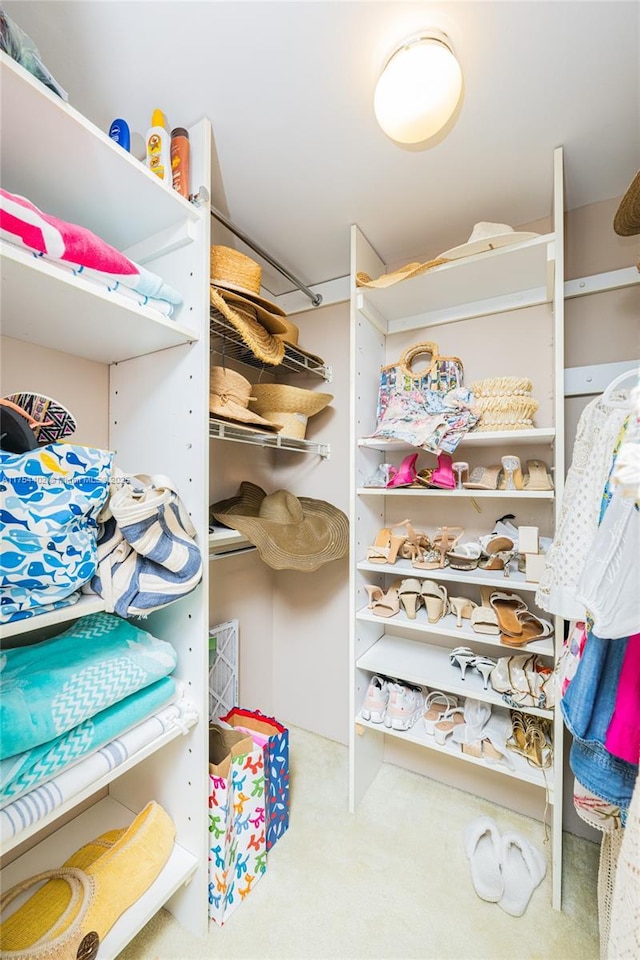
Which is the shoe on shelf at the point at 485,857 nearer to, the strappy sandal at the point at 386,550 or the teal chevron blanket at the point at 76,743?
the strappy sandal at the point at 386,550

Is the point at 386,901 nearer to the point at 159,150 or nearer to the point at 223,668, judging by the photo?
the point at 223,668

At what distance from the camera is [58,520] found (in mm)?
693

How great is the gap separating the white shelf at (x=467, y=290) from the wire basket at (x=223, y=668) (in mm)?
1380

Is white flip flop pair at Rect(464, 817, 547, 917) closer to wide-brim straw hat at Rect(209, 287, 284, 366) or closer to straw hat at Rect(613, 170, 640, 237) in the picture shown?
wide-brim straw hat at Rect(209, 287, 284, 366)

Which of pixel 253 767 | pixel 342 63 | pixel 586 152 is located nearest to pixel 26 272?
pixel 342 63

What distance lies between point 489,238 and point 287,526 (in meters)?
1.12

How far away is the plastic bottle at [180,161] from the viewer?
1.00 metres

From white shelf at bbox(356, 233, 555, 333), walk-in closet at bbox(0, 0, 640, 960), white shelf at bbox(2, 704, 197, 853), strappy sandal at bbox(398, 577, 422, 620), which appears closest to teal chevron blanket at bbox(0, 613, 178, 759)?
walk-in closet at bbox(0, 0, 640, 960)

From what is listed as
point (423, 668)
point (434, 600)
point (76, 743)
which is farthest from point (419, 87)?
point (423, 668)

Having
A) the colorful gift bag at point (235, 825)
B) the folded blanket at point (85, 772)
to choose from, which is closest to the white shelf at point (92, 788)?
the folded blanket at point (85, 772)

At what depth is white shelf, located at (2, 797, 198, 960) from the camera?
832mm

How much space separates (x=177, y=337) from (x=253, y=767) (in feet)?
3.99

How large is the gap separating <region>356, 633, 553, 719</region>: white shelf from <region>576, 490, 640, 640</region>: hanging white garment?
703mm

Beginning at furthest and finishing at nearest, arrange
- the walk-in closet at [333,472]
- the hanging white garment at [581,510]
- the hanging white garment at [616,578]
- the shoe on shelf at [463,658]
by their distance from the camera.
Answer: the shoe on shelf at [463,658]
the hanging white garment at [581,510]
the walk-in closet at [333,472]
the hanging white garment at [616,578]
